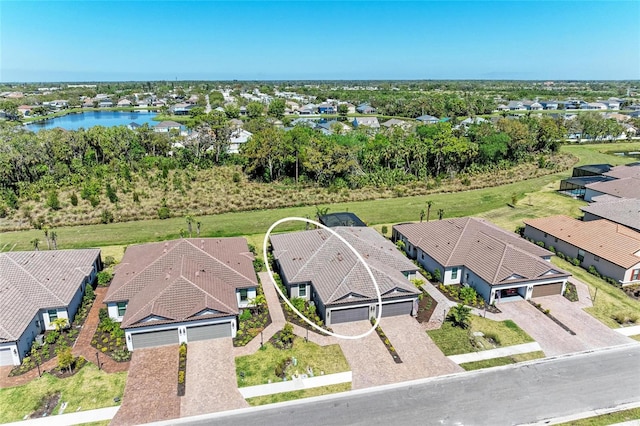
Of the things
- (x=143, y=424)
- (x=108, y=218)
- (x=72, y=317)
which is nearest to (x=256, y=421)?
(x=143, y=424)

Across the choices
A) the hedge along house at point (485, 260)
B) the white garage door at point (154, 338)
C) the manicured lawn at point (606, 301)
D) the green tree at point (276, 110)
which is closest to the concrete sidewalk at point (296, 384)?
the white garage door at point (154, 338)

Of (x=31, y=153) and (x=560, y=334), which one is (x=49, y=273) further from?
(x=31, y=153)

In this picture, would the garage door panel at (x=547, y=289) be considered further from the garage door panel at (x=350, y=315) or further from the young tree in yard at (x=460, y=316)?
the garage door panel at (x=350, y=315)

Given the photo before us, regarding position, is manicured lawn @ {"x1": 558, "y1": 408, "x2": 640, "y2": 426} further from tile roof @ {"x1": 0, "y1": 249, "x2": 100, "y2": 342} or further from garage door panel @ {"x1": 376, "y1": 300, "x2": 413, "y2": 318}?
tile roof @ {"x1": 0, "y1": 249, "x2": 100, "y2": 342}

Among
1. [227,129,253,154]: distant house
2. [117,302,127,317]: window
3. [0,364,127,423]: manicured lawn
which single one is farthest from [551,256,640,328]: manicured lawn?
[227,129,253,154]: distant house

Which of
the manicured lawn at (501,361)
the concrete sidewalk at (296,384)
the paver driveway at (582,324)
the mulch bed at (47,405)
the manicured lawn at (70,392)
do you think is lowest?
the mulch bed at (47,405)
